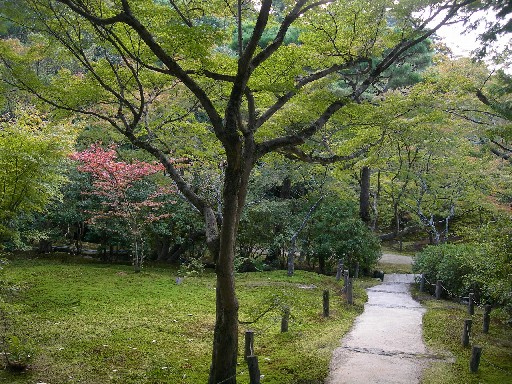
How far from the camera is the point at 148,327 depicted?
29.2 ft

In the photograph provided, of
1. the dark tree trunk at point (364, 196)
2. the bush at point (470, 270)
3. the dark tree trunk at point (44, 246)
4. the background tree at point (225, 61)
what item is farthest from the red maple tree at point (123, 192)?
the bush at point (470, 270)

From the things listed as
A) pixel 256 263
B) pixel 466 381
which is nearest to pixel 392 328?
pixel 466 381

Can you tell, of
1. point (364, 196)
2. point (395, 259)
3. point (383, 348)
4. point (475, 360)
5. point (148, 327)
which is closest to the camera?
point (475, 360)

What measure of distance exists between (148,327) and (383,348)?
481 centimetres

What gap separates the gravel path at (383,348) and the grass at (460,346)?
256 millimetres

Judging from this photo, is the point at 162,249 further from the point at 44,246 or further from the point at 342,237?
the point at 342,237

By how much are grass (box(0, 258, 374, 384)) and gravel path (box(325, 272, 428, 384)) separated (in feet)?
0.99

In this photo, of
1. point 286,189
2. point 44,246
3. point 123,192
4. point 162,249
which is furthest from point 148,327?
point 286,189

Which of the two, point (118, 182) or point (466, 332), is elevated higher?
point (118, 182)

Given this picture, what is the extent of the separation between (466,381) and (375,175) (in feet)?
49.3

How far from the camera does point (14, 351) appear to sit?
20.8ft

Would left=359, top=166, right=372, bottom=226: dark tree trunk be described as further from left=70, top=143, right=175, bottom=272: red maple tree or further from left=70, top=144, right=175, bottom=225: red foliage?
left=70, top=144, right=175, bottom=225: red foliage

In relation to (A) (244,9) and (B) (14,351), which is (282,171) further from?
(B) (14,351)

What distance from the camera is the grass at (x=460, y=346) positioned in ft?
22.0
